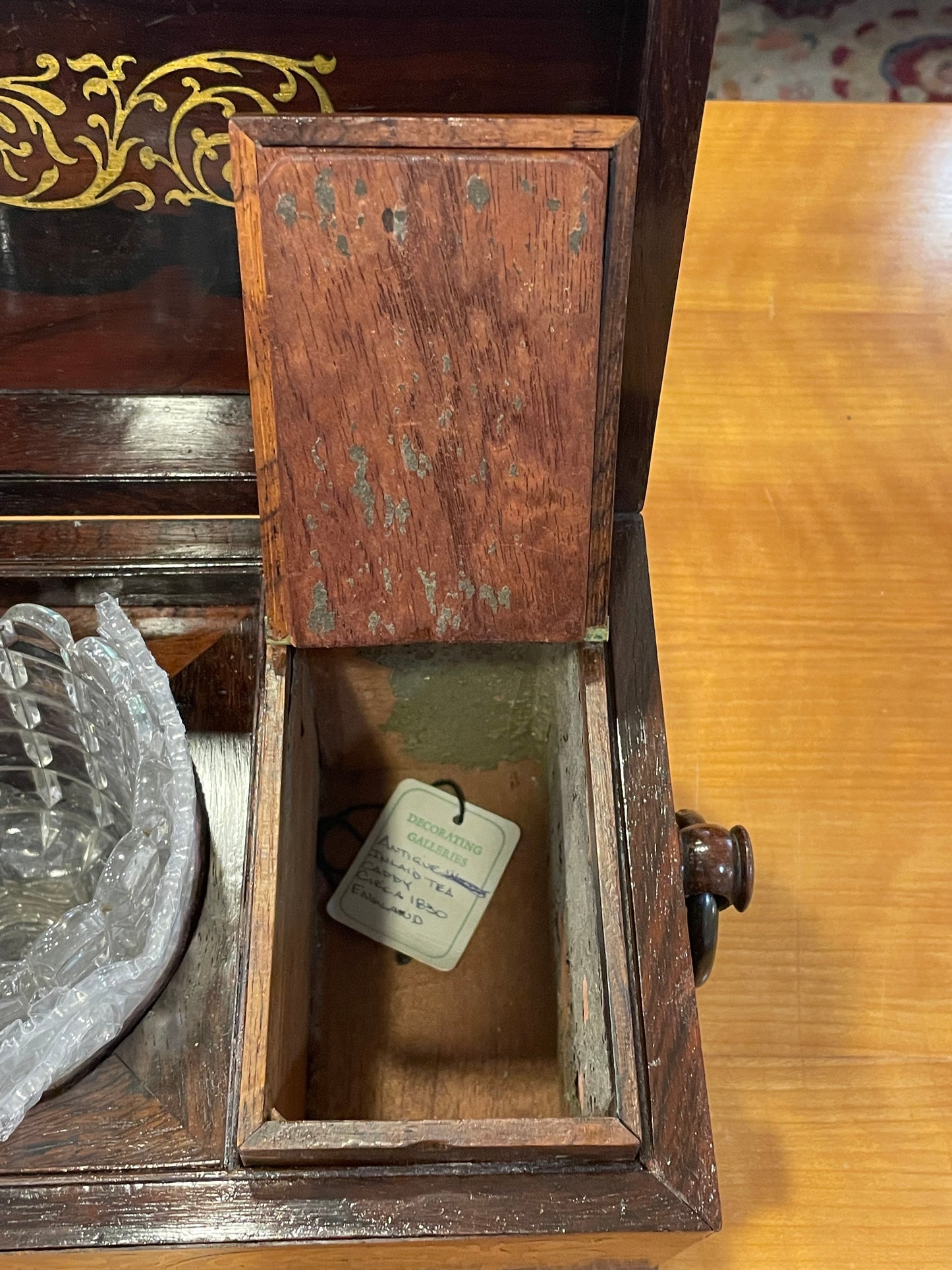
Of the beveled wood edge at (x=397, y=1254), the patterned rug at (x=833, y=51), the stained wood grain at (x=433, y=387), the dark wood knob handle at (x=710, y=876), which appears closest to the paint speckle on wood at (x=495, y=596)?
the stained wood grain at (x=433, y=387)

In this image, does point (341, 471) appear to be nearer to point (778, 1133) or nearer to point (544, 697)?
point (544, 697)

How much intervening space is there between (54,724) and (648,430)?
32cm

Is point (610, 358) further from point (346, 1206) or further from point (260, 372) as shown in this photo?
point (346, 1206)

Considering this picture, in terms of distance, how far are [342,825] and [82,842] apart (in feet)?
0.46

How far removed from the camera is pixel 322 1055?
0.56 m

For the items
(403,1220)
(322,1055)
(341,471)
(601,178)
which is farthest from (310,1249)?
(601,178)

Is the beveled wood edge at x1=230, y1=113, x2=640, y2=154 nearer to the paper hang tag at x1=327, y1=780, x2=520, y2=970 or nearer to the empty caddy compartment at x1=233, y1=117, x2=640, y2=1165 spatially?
the empty caddy compartment at x1=233, y1=117, x2=640, y2=1165

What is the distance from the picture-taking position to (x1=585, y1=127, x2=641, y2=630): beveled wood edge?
399 millimetres

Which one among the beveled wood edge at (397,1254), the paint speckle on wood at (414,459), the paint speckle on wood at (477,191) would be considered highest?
the paint speckle on wood at (477,191)

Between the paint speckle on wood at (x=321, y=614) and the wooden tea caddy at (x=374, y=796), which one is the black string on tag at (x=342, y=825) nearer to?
the wooden tea caddy at (x=374, y=796)

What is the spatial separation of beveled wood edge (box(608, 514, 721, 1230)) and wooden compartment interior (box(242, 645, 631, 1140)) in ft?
0.06

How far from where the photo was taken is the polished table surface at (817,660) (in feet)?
1.93

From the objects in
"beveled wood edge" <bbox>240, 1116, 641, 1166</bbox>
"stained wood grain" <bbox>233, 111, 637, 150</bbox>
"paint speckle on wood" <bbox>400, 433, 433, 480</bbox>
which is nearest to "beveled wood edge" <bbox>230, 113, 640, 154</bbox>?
"stained wood grain" <bbox>233, 111, 637, 150</bbox>

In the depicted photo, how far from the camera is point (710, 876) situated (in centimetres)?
46
